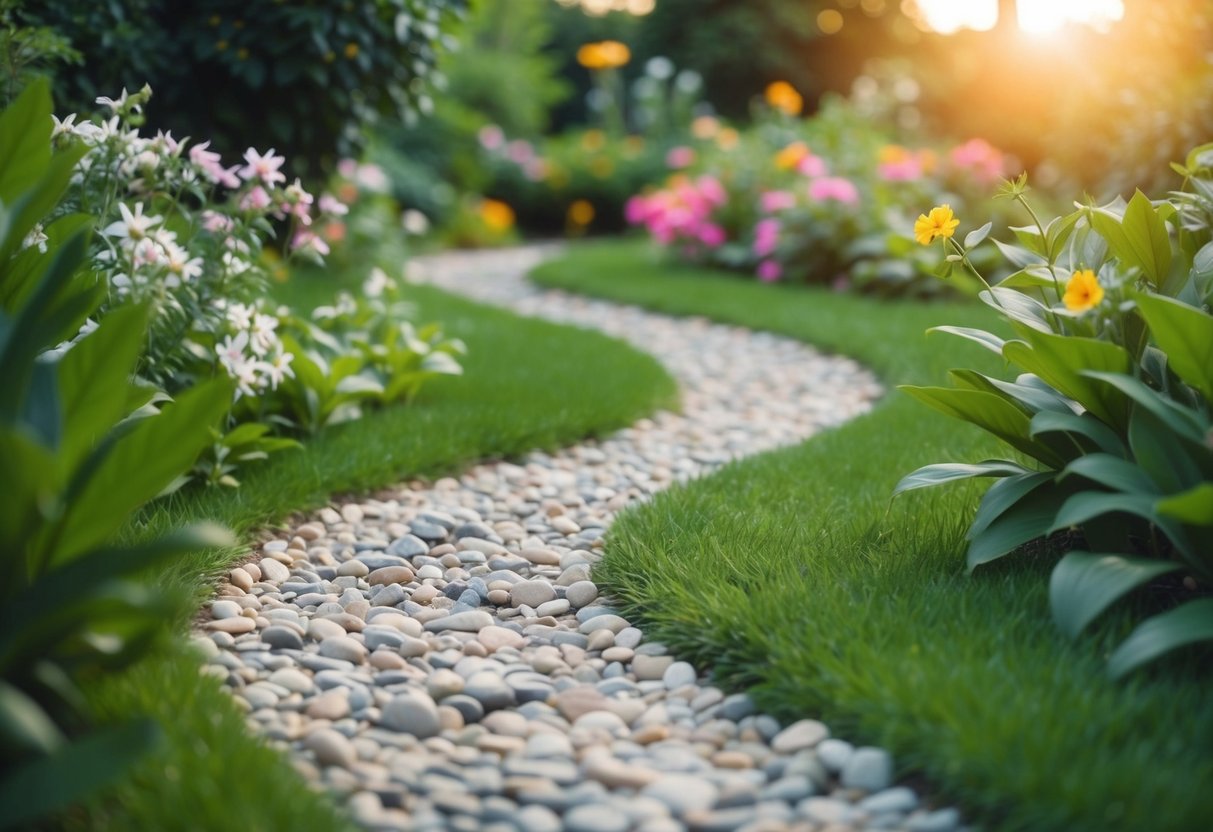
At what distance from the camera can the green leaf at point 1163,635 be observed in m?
1.73

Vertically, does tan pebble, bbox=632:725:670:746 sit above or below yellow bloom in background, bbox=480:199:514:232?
below

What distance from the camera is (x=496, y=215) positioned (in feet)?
37.7

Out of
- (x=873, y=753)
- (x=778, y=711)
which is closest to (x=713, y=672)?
(x=778, y=711)

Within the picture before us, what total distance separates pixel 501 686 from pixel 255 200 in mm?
1533

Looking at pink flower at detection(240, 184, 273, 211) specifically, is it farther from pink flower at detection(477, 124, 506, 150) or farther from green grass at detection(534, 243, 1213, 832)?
pink flower at detection(477, 124, 506, 150)

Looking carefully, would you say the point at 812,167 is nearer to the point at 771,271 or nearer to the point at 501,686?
the point at 771,271

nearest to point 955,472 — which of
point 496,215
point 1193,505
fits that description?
point 1193,505

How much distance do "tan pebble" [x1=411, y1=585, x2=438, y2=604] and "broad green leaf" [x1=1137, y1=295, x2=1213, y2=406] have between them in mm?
1584

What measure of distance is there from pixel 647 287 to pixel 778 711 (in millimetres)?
5290

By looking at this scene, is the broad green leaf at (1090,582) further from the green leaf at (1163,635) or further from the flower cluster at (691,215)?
the flower cluster at (691,215)

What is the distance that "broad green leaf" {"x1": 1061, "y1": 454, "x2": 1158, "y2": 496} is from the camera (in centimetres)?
193

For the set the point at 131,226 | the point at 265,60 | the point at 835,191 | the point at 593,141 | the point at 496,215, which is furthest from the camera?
the point at 593,141

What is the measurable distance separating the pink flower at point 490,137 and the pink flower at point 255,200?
9723mm

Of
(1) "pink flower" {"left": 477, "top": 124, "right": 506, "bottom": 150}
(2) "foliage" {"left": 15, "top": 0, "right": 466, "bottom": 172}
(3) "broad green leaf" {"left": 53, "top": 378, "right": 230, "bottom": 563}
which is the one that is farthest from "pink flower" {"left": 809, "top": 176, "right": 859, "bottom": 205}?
(1) "pink flower" {"left": 477, "top": 124, "right": 506, "bottom": 150}
